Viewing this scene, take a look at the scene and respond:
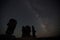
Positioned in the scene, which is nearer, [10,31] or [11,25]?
[10,31]

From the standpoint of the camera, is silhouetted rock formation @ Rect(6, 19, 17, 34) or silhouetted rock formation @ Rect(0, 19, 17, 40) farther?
silhouetted rock formation @ Rect(6, 19, 17, 34)

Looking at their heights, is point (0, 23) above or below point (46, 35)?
above

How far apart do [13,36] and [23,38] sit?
122 centimetres

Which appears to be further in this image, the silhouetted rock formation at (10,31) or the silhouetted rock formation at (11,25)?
the silhouetted rock formation at (11,25)

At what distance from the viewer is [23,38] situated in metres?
8.14

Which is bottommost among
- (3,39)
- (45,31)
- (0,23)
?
(3,39)

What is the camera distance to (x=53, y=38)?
768 cm

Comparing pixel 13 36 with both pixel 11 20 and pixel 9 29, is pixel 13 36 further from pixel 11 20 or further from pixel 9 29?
pixel 11 20

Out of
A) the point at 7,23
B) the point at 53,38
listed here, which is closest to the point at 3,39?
the point at 7,23

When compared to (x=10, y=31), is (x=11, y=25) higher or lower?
higher

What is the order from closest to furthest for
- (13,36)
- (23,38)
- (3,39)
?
(3,39) → (13,36) → (23,38)

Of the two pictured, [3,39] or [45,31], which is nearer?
[3,39]

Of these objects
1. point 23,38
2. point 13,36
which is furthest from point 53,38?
point 13,36

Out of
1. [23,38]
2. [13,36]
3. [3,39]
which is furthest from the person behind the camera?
[23,38]
